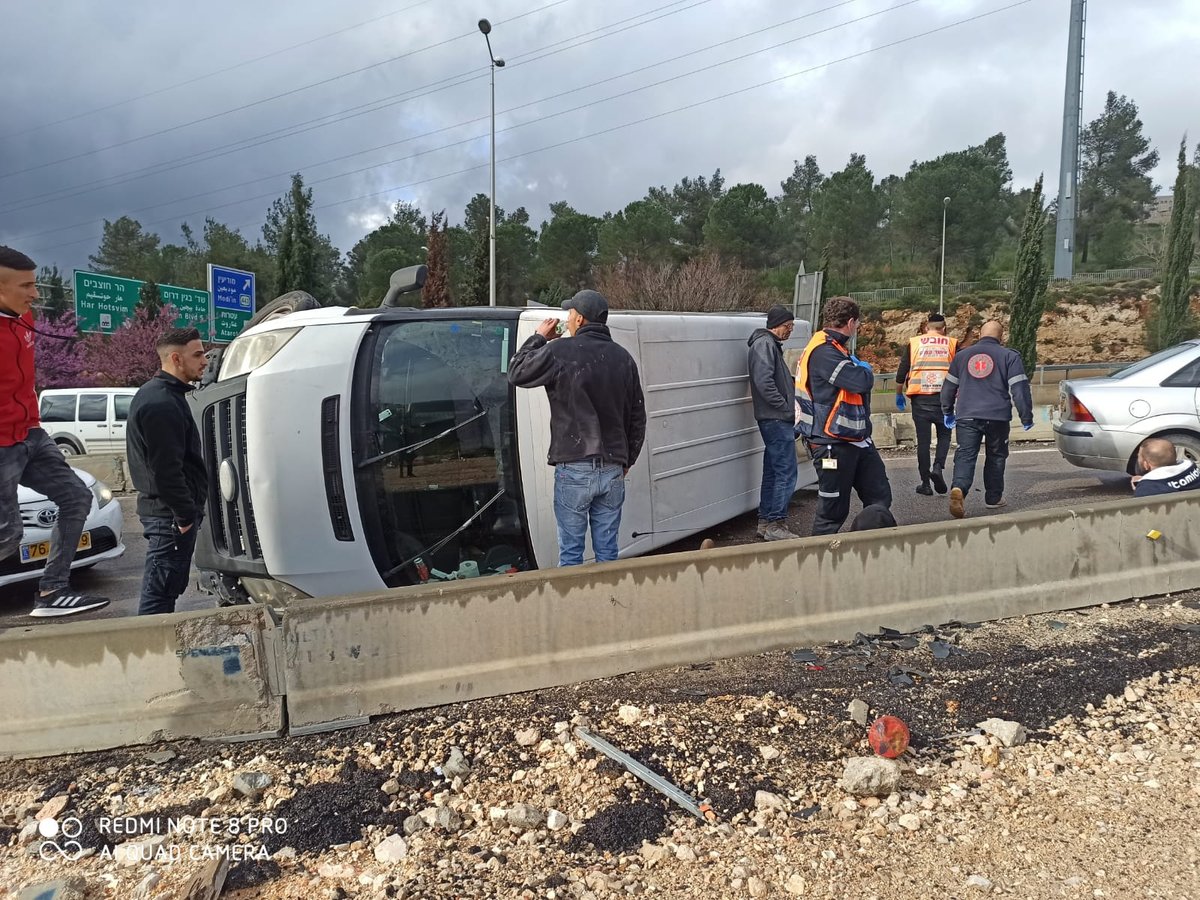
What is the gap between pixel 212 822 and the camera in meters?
2.51

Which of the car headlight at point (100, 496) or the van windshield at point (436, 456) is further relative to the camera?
the car headlight at point (100, 496)

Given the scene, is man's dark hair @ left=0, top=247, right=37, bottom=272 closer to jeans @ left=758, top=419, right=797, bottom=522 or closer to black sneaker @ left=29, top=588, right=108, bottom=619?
black sneaker @ left=29, top=588, right=108, bottom=619

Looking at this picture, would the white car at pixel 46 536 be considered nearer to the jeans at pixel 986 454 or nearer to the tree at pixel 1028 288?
the jeans at pixel 986 454

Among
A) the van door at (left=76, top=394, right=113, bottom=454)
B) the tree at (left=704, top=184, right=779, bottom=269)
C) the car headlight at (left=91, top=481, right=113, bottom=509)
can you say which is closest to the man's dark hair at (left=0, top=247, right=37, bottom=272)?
the car headlight at (left=91, top=481, right=113, bottom=509)

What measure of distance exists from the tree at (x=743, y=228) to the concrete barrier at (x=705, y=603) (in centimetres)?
4354

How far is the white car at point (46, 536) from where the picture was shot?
17.4 feet

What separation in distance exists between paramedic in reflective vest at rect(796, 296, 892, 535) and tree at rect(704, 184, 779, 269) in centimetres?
4237

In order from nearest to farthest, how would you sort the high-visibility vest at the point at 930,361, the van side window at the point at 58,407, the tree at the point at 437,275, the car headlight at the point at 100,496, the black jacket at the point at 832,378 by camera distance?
the black jacket at the point at 832,378 → the car headlight at the point at 100,496 → the high-visibility vest at the point at 930,361 → the van side window at the point at 58,407 → the tree at the point at 437,275

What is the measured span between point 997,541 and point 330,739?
315cm

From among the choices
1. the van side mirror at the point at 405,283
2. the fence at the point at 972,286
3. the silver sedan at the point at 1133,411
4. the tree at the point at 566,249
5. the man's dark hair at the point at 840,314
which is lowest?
the silver sedan at the point at 1133,411

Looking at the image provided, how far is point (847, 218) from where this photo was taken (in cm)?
5225

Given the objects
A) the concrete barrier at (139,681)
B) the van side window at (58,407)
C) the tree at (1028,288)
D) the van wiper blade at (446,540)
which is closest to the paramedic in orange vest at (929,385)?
the van wiper blade at (446,540)

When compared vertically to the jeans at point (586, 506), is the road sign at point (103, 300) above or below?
above

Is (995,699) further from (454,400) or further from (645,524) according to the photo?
(454,400)
